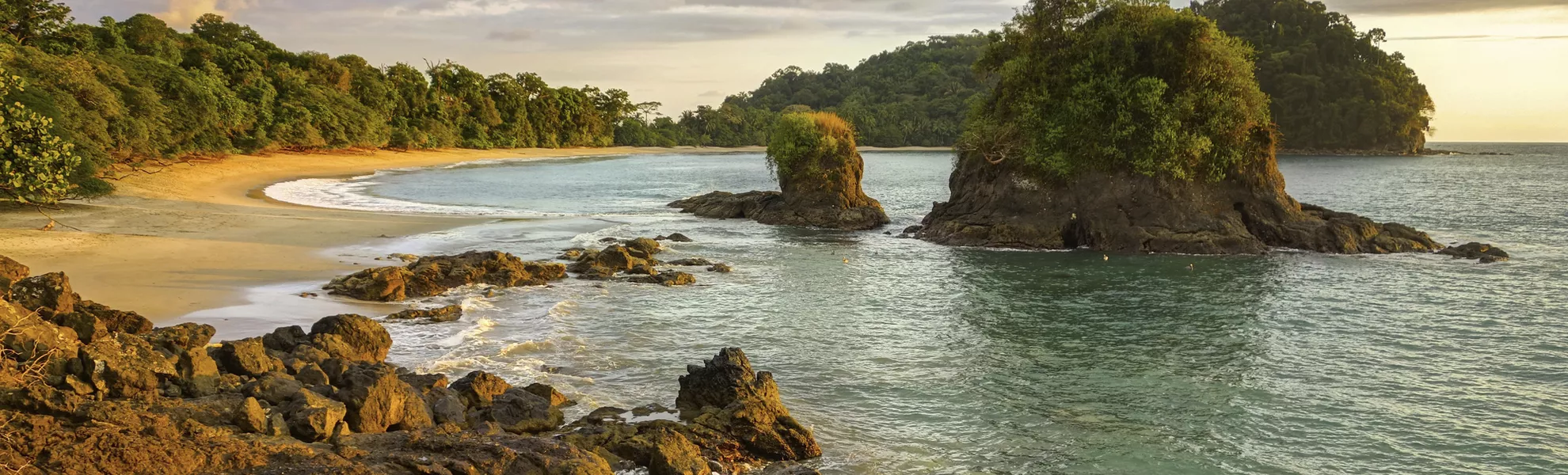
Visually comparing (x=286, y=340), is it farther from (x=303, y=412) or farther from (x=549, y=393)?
(x=303, y=412)

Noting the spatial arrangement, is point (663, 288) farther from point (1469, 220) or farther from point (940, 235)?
point (1469, 220)

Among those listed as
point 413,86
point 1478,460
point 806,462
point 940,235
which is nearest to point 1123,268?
point 940,235

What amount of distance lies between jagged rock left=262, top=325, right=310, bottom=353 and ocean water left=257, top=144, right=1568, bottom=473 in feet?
6.08

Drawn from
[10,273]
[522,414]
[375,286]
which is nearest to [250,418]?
[522,414]

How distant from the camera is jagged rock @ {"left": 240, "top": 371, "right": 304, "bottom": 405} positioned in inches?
418

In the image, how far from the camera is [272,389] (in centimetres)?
1078

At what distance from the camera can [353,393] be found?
10.6 m

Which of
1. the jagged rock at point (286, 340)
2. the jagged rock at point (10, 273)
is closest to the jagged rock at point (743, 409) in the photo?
the jagged rock at point (286, 340)

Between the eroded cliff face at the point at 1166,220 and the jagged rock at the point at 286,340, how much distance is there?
80.6ft

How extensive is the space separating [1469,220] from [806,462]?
149ft

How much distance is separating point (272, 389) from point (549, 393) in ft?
11.8

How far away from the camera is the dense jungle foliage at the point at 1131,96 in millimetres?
32031

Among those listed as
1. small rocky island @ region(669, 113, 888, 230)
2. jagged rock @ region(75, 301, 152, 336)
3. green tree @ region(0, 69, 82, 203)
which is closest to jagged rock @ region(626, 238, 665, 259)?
small rocky island @ region(669, 113, 888, 230)

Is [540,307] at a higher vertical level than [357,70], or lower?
lower
